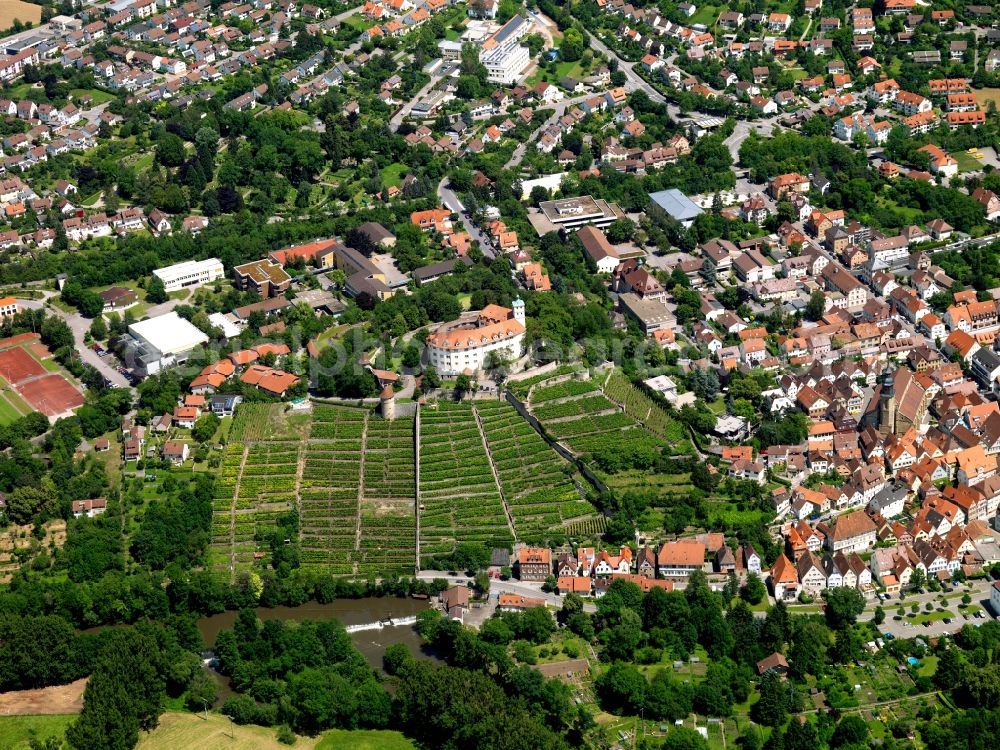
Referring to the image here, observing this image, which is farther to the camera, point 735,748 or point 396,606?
point 396,606

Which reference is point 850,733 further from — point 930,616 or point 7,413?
point 7,413

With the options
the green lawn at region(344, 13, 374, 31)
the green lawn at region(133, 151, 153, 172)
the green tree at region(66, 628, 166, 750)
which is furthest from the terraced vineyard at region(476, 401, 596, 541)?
the green lawn at region(344, 13, 374, 31)

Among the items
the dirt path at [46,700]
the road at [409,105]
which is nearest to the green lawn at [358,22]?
the road at [409,105]

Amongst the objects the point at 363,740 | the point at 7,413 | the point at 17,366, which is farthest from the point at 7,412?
the point at 363,740

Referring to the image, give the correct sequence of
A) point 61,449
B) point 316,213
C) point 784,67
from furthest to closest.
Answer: point 784,67 → point 316,213 → point 61,449

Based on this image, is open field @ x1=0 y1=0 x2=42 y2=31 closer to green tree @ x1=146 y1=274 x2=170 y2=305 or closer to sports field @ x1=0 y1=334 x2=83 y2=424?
green tree @ x1=146 y1=274 x2=170 y2=305

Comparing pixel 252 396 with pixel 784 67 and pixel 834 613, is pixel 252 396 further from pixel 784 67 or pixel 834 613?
pixel 784 67

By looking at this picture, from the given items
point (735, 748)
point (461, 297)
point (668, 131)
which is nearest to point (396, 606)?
point (735, 748)
